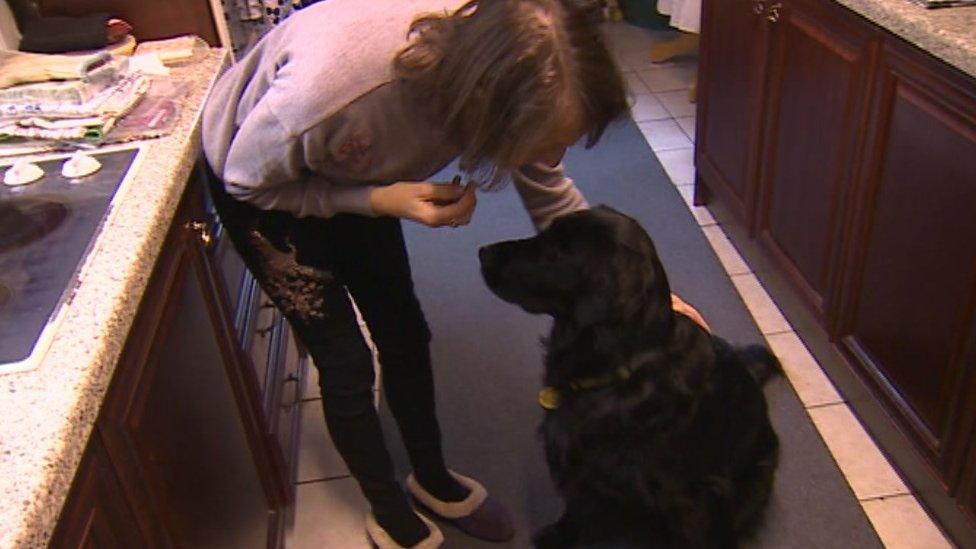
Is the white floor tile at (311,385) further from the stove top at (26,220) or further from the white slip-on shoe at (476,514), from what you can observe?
the stove top at (26,220)

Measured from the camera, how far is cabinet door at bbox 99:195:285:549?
34.4 inches

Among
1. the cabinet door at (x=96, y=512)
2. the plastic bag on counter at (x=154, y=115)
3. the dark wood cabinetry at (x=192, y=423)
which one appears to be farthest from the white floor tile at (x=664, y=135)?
the cabinet door at (x=96, y=512)

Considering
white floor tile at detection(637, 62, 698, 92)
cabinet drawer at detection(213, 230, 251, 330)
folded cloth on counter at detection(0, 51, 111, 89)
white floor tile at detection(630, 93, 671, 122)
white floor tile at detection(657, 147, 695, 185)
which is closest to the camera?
folded cloth on counter at detection(0, 51, 111, 89)

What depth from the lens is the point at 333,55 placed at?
90 cm

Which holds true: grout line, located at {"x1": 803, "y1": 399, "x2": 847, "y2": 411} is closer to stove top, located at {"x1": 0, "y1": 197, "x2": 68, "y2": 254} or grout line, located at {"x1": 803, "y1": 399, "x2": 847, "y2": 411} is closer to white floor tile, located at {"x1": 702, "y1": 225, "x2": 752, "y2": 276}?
white floor tile, located at {"x1": 702, "y1": 225, "x2": 752, "y2": 276}

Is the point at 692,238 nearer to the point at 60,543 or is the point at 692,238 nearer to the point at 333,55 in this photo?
the point at 333,55

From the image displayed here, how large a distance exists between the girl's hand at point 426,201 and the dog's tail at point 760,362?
2.55 feet

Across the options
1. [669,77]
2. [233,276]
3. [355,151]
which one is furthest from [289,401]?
[669,77]

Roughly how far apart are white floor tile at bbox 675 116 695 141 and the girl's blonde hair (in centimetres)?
219

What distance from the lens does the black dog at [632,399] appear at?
3.80 ft

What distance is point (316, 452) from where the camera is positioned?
70.2 inches

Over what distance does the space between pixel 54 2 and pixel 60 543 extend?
1.15 meters

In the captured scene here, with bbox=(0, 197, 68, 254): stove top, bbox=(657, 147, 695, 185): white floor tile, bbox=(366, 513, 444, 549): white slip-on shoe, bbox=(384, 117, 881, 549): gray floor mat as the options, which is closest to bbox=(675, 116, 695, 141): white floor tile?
bbox=(657, 147, 695, 185): white floor tile

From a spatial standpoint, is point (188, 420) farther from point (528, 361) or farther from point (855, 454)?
point (855, 454)
